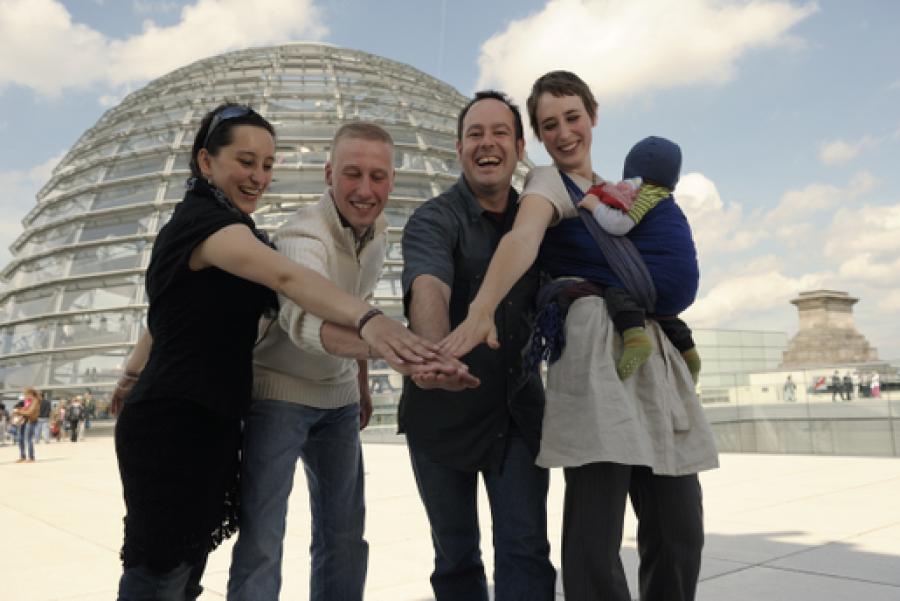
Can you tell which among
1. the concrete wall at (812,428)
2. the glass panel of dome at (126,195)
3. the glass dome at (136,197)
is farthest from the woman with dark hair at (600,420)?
the glass panel of dome at (126,195)

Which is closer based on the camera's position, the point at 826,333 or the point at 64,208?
the point at 64,208

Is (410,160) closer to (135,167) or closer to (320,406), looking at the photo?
(135,167)

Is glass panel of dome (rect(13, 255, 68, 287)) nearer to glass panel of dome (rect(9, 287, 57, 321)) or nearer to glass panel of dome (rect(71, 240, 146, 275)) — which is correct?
glass panel of dome (rect(9, 287, 57, 321))

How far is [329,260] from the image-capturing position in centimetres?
209

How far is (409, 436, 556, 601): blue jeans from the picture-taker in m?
2.09

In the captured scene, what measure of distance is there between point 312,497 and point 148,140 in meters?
27.4

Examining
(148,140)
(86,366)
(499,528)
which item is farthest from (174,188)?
(499,528)

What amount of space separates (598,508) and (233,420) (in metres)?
1.06

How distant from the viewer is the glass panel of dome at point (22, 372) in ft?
75.6

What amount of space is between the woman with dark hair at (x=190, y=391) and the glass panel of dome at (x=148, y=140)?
26700 millimetres

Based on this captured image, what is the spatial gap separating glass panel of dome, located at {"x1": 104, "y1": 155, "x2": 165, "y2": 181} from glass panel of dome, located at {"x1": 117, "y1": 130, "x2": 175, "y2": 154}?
823mm

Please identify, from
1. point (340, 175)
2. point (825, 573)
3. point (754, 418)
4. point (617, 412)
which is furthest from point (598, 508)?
point (754, 418)

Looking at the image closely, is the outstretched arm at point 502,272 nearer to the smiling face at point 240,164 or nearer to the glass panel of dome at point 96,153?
the smiling face at point 240,164

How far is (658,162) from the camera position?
2086mm
